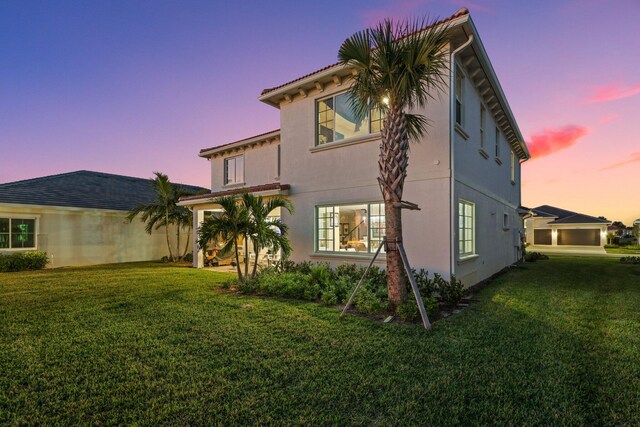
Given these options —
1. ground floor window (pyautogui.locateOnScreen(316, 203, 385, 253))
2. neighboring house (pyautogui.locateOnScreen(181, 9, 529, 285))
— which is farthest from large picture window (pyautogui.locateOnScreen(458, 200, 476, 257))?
ground floor window (pyautogui.locateOnScreen(316, 203, 385, 253))

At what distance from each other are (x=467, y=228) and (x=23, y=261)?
1937 cm

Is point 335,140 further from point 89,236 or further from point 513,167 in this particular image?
point 89,236

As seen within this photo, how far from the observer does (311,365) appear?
4004 mm

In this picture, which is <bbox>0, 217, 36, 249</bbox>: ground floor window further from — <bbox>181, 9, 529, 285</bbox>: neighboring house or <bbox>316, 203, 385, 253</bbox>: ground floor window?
<bbox>316, 203, 385, 253</bbox>: ground floor window

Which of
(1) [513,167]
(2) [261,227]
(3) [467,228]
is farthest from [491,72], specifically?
(1) [513,167]

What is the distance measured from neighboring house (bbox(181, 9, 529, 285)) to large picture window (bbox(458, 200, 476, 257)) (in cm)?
3

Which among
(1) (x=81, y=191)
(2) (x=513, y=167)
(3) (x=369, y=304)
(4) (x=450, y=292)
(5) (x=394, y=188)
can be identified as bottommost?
(3) (x=369, y=304)

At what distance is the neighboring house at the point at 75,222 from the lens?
15.3 m

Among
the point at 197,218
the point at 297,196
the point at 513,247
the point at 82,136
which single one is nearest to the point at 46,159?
the point at 82,136

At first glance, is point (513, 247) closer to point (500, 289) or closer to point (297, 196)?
point (500, 289)

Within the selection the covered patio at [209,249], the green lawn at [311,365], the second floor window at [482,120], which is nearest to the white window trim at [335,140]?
the covered patio at [209,249]

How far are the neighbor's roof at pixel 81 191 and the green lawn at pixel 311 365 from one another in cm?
1133

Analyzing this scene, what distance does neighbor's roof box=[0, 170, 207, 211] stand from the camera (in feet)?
51.9

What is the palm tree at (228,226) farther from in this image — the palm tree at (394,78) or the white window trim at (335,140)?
the palm tree at (394,78)
